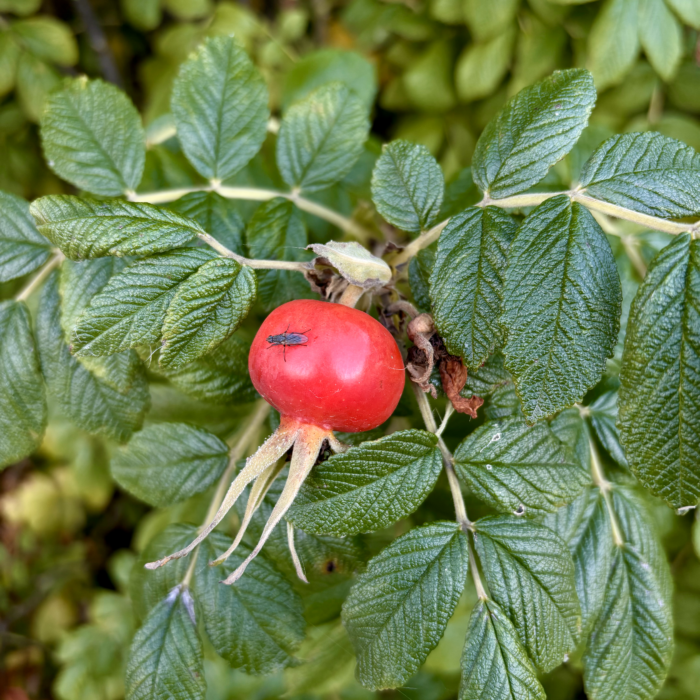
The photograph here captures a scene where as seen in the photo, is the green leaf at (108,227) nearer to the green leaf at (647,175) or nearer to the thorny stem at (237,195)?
the thorny stem at (237,195)

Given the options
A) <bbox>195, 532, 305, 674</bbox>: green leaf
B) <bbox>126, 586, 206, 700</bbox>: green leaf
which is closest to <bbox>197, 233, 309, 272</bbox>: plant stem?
<bbox>195, 532, 305, 674</bbox>: green leaf

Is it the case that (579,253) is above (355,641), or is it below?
above

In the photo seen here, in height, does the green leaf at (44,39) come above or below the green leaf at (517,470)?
above

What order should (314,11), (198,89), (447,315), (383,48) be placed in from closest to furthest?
(447,315)
(198,89)
(383,48)
(314,11)

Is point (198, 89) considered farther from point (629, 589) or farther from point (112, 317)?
point (629, 589)

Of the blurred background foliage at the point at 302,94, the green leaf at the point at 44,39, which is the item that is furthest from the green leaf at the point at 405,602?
the green leaf at the point at 44,39

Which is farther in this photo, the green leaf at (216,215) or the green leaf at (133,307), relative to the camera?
the green leaf at (216,215)

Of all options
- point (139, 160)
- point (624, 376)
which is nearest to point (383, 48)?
point (139, 160)
